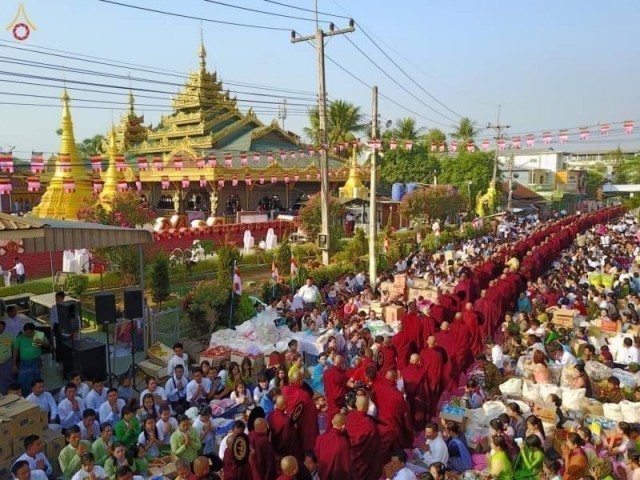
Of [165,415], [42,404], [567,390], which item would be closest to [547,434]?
[567,390]

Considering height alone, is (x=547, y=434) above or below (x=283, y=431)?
below

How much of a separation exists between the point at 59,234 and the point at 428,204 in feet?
73.8

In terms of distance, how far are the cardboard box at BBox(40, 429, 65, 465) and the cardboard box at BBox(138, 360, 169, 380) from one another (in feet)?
8.17

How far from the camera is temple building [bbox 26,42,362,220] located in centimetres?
2589

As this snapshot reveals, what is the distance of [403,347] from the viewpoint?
904 centimetres

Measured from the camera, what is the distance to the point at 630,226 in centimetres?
3203

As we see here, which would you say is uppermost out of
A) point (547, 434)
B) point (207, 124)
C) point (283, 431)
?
point (207, 124)

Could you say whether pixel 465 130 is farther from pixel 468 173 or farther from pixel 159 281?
pixel 159 281

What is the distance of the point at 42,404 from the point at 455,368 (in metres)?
6.46

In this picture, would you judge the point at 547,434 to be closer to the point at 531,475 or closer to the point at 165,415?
the point at 531,475

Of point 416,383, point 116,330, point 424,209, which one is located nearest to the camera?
point 416,383

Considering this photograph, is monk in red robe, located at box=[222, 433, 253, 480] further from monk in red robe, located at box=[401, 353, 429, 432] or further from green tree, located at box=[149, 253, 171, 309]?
green tree, located at box=[149, 253, 171, 309]

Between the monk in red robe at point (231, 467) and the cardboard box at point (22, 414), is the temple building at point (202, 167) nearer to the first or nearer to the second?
the cardboard box at point (22, 414)

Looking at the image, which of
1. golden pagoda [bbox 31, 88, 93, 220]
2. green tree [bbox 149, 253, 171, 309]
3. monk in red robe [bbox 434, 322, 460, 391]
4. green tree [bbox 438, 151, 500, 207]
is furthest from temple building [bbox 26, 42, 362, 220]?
monk in red robe [bbox 434, 322, 460, 391]
